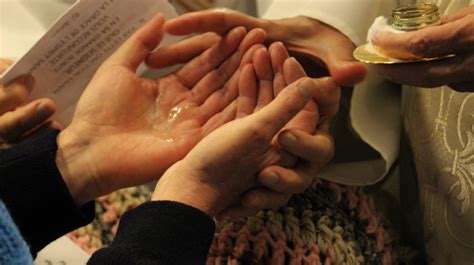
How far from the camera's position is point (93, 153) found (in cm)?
89

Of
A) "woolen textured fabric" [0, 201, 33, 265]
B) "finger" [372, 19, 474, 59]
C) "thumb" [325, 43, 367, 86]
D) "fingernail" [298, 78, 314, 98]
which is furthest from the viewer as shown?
"thumb" [325, 43, 367, 86]

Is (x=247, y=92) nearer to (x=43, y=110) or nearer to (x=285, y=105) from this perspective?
(x=285, y=105)

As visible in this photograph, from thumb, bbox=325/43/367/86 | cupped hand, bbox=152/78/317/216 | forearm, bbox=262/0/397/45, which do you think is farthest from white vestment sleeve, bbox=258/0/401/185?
cupped hand, bbox=152/78/317/216

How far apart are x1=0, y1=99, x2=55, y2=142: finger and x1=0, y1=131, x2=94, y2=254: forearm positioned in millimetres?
53

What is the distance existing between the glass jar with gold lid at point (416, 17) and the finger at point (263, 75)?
22 centimetres

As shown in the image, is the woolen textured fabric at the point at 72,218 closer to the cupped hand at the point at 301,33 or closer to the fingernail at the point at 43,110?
the fingernail at the point at 43,110

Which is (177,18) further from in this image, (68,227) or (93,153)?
(68,227)

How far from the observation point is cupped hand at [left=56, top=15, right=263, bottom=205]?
88 cm

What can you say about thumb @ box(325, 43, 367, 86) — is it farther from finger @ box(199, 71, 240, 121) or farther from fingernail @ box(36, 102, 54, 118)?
fingernail @ box(36, 102, 54, 118)

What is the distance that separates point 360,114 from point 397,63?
292 millimetres

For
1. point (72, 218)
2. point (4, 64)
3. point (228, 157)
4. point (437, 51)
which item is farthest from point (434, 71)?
point (4, 64)

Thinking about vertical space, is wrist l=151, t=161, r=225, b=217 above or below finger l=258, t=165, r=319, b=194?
above

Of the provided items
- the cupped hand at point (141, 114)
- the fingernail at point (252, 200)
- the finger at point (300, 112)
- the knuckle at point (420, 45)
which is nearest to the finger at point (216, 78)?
the cupped hand at point (141, 114)

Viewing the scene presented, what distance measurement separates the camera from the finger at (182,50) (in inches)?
38.0
